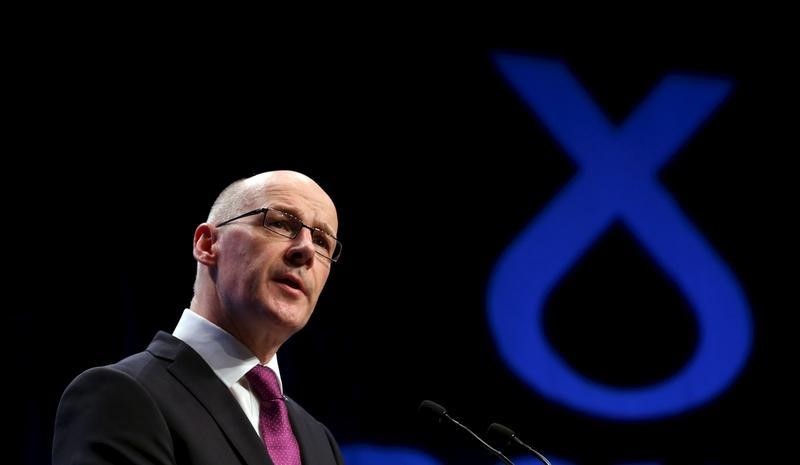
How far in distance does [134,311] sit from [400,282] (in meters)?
1.28

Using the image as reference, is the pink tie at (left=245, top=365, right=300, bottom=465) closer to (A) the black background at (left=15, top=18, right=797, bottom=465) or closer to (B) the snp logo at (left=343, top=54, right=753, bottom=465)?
(A) the black background at (left=15, top=18, right=797, bottom=465)

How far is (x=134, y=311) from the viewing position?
13.0ft

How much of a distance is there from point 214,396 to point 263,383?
192 mm

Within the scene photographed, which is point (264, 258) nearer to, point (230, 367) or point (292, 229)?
point (292, 229)

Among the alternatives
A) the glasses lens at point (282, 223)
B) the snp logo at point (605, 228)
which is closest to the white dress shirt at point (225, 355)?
the glasses lens at point (282, 223)

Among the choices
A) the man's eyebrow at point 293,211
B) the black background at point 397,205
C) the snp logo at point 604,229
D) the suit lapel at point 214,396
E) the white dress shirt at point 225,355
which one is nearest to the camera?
the suit lapel at point 214,396

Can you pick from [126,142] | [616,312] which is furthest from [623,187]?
[126,142]

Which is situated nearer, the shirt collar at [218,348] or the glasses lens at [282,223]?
the shirt collar at [218,348]

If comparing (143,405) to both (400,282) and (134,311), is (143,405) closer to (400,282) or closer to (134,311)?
(134,311)

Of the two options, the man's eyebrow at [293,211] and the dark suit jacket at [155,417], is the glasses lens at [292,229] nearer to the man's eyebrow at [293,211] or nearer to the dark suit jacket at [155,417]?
the man's eyebrow at [293,211]

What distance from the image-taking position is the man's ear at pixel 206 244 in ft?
7.22

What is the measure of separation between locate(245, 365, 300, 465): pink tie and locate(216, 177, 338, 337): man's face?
111mm

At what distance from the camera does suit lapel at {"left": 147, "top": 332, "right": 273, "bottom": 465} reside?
1819 millimetres

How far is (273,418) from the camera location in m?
2.04
